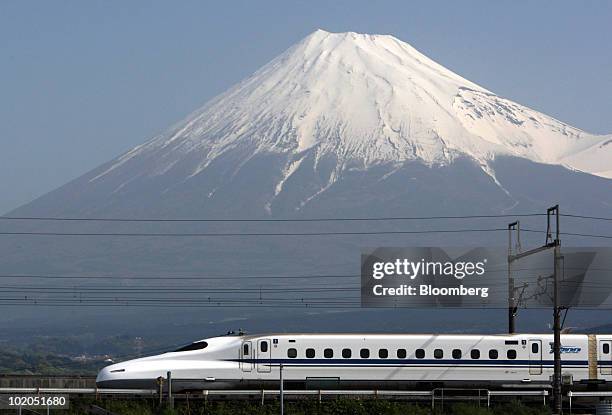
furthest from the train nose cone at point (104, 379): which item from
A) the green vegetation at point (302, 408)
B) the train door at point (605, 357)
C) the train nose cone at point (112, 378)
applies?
the train door at point (605, 357)

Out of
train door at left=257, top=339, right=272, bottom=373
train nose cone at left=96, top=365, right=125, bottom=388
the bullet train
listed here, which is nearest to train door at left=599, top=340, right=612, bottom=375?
the bullet train

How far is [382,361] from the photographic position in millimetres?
81562

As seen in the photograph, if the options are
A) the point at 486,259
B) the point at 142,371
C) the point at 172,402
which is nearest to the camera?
the point at 172,402

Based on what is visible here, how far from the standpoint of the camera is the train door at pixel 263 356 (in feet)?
265

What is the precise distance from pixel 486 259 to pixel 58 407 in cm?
8781

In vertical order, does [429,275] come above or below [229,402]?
above

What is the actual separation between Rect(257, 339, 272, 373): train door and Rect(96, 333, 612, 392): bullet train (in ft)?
0.18

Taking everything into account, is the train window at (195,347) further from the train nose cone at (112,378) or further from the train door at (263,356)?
the train nose cone at (112,378)

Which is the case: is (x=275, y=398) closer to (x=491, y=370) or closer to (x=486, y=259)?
(x=491, y=370)

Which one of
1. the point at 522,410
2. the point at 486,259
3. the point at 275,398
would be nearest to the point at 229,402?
the point at 275,398

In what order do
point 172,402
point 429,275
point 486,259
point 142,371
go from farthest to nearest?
point 486,259 < point 429,275 < point 142,371 < point 172,402

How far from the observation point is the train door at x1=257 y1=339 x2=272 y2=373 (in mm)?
80688

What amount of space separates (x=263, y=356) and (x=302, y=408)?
7.67 m

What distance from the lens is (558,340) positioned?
7312cm
